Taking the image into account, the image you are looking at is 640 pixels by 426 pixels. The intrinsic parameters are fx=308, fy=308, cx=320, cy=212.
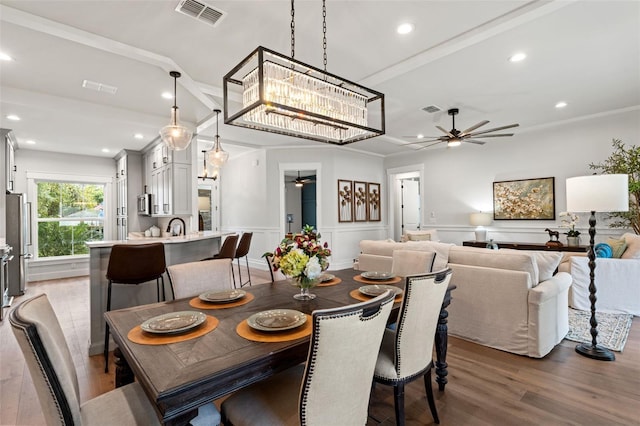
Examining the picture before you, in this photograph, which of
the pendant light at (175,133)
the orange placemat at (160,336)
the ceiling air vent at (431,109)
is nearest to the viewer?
the orange placemat at (160,336)

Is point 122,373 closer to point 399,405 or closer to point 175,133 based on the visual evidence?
point 399,405

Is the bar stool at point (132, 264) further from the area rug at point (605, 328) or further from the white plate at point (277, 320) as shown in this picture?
the area rug at point (605, 328)

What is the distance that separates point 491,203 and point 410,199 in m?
2.52

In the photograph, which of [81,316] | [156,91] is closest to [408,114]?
[156,91]

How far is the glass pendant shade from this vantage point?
3.55 metres

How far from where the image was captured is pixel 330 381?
115cm

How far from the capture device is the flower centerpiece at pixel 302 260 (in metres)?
1.79

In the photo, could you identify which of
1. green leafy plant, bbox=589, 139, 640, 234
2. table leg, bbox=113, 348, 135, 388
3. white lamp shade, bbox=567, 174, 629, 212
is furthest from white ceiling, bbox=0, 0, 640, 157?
table leg, bbox=113, 348, 135, 388

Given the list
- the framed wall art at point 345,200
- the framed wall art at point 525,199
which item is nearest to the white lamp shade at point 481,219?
the framed wall art at point 525,199

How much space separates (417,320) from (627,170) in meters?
5.27

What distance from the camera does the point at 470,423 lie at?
1.87m

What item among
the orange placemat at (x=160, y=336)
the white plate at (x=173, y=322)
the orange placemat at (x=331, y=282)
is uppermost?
the white plate at (x=173, y=322)

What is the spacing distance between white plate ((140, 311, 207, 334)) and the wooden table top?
0.28ft

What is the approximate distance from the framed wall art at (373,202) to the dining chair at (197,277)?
566 cm
